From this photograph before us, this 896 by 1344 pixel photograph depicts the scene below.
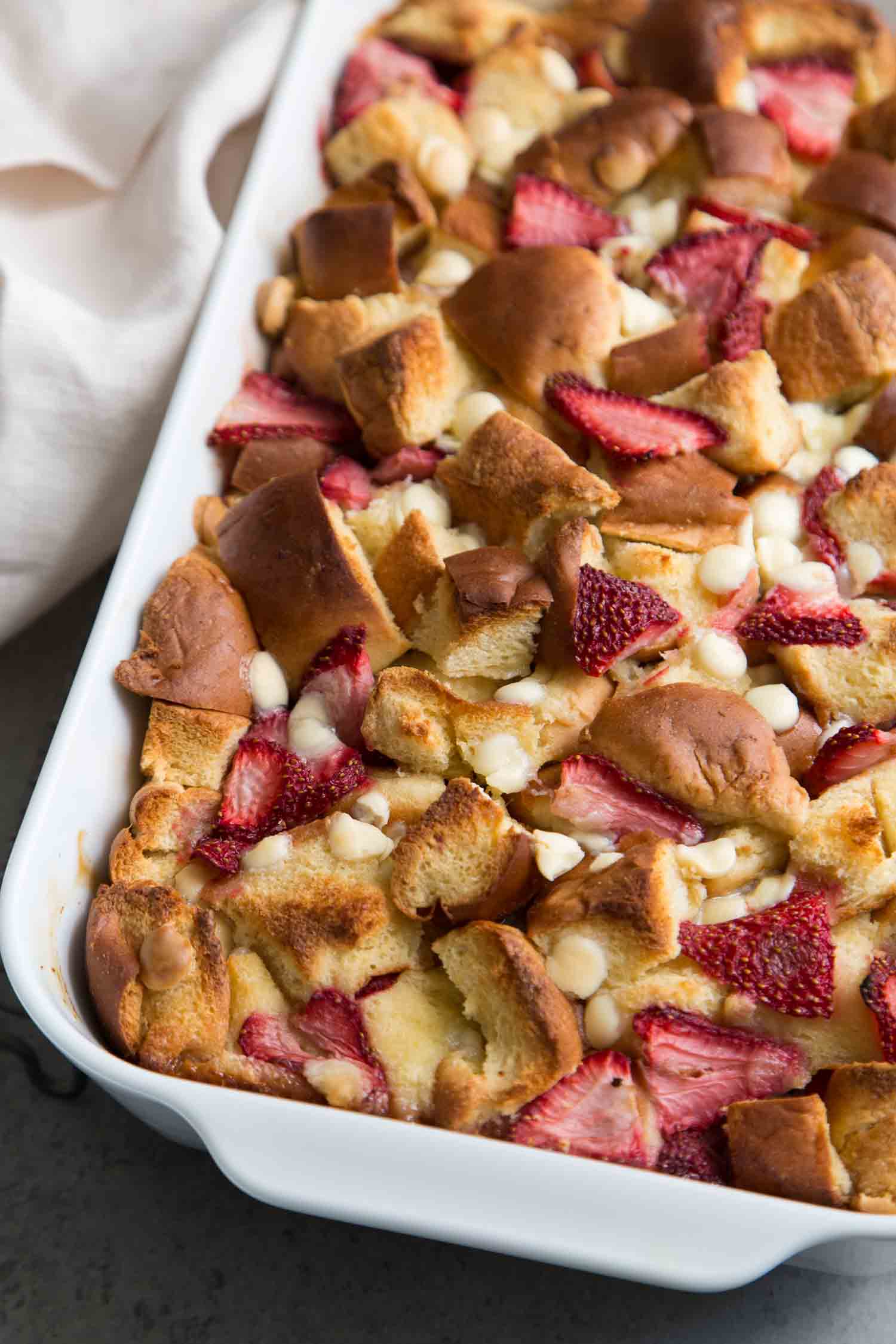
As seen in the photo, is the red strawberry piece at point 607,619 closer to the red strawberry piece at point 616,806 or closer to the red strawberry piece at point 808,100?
Answer: the red strawberry piece at point 616,806

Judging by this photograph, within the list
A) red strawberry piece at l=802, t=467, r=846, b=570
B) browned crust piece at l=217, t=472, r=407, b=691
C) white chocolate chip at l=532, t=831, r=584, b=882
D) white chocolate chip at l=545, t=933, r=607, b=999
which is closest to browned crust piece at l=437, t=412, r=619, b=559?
browned crust piece at l=217, t=472, r=407, b=691

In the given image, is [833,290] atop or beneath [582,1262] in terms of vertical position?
atop

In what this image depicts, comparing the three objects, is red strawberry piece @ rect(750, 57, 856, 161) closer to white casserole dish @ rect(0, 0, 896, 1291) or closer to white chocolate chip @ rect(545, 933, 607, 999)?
white casserole dish @ rect(0, 0, 896, 1291)

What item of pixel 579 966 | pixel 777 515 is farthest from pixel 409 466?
pixel 579 966

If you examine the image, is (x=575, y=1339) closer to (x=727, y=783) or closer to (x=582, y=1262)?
(x=582, y=1262)

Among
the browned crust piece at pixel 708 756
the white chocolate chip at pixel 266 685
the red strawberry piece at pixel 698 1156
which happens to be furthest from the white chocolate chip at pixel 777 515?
the red strawberry piece at pixel 698 1156

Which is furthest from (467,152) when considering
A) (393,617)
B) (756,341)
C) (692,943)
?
(692,943)

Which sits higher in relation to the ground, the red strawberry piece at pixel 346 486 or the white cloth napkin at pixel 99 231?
the white cloth napkin at pixel 99 231

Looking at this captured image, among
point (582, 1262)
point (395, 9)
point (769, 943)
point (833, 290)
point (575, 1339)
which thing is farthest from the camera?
point (395, 9)
